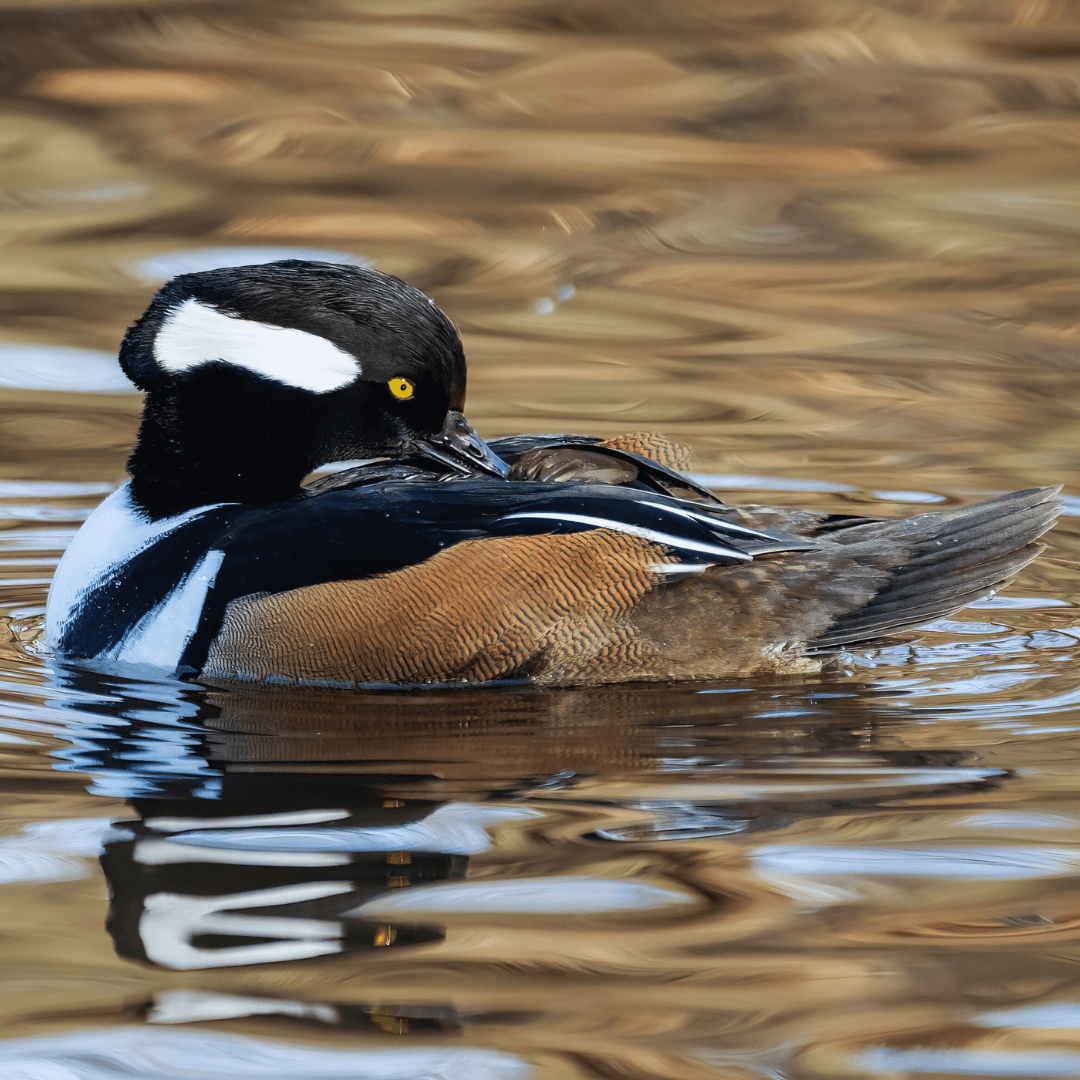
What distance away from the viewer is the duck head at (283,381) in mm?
5371

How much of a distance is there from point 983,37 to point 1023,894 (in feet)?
36.9

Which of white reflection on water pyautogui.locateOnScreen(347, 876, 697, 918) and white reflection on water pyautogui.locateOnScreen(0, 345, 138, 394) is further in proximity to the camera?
white reflection on water pyautogui.locateOnScreen(0, 345, 138, 394)

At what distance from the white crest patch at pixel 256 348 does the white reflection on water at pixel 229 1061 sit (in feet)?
8.49

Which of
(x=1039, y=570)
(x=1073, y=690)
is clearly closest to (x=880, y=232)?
(x=1039, y=570)

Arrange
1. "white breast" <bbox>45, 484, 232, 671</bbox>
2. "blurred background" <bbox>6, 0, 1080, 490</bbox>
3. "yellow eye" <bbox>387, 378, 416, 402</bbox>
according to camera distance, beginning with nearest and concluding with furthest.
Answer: "white breast" <bbox>45, 484, 232, 671</bbox> < "yellow eye" <bbox>387, 378, 416, 402</bbox> < "blurred background" <bbox>6, 0, 1080, 490</bbox>

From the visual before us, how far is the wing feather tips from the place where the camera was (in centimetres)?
541

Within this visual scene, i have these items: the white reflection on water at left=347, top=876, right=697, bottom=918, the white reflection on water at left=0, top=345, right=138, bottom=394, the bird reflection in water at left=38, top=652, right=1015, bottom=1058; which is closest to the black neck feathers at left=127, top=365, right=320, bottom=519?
the bird reflection in water at left=38, top=652, right=1015, bottom=1058

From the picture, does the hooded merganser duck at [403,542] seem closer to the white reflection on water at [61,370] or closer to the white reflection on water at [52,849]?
the white reflection on water at [52,849]

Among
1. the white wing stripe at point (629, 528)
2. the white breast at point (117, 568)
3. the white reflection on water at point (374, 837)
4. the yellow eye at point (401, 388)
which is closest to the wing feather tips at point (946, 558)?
the white wing stripe at point (629, 528)

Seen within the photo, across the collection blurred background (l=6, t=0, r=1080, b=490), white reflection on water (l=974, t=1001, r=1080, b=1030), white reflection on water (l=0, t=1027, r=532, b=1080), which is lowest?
white reflection on water (l=0, t=1027, r=532, b=1080)

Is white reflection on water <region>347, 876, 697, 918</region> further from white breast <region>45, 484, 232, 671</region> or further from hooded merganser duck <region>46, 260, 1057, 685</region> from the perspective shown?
white breast <region>45, 484, 232, 671</region>

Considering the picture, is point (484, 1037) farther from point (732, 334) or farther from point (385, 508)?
point (732, 334)

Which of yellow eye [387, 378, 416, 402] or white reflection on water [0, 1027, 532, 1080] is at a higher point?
yellow eye [387, 378, 416, 402]

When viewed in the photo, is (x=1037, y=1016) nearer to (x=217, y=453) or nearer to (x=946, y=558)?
(x=946, y=558)
